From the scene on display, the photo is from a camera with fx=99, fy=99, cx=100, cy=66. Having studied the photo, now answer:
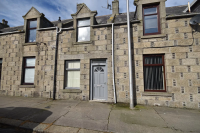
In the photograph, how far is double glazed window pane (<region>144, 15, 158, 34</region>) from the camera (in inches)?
233

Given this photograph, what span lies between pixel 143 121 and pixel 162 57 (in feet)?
12.4

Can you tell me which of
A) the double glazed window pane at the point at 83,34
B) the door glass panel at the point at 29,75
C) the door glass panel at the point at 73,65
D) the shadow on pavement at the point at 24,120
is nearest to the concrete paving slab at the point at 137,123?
the shadow on pavement at the point at 24,120

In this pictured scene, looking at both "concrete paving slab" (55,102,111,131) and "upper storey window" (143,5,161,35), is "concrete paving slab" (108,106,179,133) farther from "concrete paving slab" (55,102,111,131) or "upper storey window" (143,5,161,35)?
"upper storey window" (143,5,161,35)

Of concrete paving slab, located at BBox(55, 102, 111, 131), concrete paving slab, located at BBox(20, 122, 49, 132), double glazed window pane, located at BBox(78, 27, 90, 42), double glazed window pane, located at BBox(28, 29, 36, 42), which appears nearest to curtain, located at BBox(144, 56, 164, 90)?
concrete paving slab, located at BBox(55, 102, 111, 131)

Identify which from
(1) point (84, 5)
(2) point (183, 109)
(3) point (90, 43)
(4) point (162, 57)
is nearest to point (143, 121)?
(2) point (183, 109)

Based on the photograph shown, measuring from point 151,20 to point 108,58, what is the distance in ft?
11.4

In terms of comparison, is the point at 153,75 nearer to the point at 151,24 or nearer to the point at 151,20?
the point at 151,24

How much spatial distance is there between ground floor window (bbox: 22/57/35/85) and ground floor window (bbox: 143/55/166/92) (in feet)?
25.2

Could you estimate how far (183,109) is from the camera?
4.90 meters

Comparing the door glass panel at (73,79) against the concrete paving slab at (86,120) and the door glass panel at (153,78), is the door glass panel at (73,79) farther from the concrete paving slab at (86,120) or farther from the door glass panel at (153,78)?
the door glass panel at (153,78)

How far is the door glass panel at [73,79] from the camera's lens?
6.57 meters

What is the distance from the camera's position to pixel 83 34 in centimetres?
679

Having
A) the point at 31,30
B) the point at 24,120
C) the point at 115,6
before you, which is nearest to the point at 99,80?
the point at 24,120

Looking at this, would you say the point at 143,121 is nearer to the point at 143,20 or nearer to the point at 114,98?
the point at 114,98
